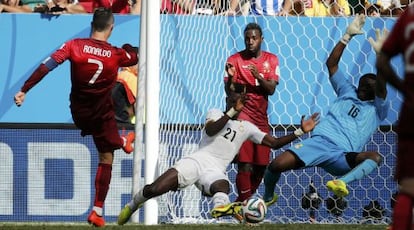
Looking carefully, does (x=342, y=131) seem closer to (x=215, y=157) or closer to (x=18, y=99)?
(x=215, y=157)

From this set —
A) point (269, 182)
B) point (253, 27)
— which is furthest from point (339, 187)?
A: point (253, 27)

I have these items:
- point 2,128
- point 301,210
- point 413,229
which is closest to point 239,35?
point 301,210

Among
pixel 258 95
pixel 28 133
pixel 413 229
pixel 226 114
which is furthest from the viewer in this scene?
pixel 28 133

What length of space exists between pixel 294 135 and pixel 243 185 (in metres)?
1.55

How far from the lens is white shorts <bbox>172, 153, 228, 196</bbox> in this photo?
10.5m

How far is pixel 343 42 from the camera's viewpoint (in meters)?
11.6

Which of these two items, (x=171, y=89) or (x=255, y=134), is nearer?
(x=255, y=134)

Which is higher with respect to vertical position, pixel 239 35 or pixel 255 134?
pixel 239 35

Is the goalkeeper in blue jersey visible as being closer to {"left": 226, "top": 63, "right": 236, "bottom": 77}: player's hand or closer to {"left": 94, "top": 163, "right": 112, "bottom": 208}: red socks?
{"left": 226, "top": 63, "right": 236, "bottom": 77}: player's hand

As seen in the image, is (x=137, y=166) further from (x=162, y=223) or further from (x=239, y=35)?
(x=239, y=35)

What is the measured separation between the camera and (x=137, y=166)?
471 inches

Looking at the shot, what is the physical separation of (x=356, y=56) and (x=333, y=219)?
5.88 ft

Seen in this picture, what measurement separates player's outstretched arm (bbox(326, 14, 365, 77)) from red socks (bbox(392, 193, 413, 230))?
587 centimetres

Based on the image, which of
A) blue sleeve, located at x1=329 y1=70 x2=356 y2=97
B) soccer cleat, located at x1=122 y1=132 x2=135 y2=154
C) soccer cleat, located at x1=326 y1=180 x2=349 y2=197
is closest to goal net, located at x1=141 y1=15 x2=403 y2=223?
soccer cleat, located at x1=122 y1=132 x2=135 y2=154
